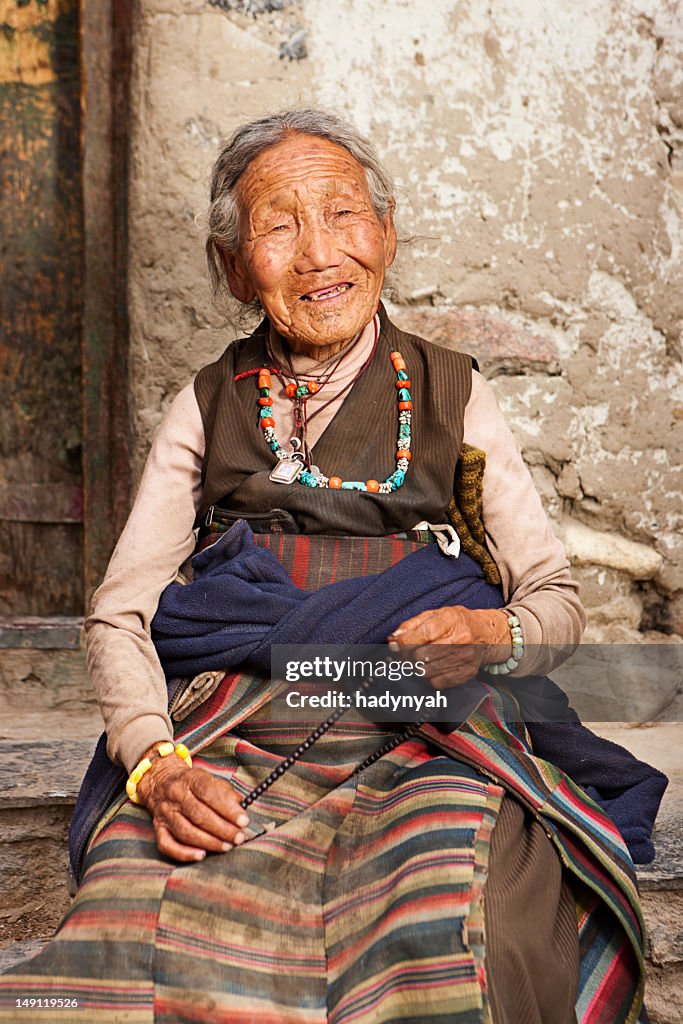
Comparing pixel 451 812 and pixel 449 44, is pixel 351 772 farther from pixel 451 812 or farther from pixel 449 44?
pixel 449 44

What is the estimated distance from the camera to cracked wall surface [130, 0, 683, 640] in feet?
8.58

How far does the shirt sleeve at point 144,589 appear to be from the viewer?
1701 mm

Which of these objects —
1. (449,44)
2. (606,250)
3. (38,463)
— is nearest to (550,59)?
(449,44)

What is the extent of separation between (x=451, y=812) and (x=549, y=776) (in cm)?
24

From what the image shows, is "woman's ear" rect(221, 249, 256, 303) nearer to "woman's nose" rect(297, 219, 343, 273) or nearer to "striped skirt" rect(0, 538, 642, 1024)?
"woman's nose" rect(297, 219, 343, 273)

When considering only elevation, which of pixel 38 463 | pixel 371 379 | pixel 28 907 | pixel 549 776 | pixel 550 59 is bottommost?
pixel 28 907

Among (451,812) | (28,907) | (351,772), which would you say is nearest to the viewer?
(451,812)

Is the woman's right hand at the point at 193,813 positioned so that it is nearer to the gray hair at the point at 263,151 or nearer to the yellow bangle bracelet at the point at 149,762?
the yellow bangle bracelet at the point at 149,762

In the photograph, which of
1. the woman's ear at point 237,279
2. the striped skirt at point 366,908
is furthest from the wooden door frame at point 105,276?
the striped skirt at point 366,908

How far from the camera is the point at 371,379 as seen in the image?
76.8 inches

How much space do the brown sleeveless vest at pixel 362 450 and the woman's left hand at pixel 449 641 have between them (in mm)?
238

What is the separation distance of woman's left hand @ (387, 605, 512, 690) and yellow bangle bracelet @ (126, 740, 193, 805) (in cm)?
35

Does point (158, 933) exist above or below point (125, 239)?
below

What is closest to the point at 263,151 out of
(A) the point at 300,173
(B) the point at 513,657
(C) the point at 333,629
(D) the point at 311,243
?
(A) the point at 300,173
